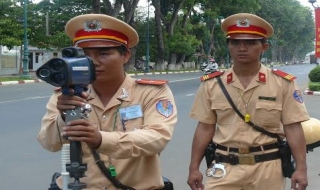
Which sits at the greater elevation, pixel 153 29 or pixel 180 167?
pixel 153 29

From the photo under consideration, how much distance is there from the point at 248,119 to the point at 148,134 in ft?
3.43

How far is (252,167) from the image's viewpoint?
10.3ft

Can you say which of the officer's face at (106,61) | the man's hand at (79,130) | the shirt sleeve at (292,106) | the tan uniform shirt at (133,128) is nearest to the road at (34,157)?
the shirt sleeve at (292,106)

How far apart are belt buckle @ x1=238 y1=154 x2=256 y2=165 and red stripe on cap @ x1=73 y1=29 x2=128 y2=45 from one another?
1.07 metres

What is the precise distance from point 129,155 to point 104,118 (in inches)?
12.8

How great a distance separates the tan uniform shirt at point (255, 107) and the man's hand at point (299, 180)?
0.23 metres

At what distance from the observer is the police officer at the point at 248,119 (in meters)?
3.13

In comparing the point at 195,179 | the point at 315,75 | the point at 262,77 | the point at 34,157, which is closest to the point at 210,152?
the point at 195,179

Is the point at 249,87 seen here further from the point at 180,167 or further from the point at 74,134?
the point at 180,167

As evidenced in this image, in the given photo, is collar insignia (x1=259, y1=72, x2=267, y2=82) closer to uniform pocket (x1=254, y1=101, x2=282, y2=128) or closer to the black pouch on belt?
uniform pocket (x1=254, y1=101, x2=282, y2=128)

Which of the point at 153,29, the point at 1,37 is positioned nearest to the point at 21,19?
the point at 1,37

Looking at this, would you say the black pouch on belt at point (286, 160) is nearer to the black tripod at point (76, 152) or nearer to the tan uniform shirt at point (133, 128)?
the tan uniform shirt at point (133, 128)

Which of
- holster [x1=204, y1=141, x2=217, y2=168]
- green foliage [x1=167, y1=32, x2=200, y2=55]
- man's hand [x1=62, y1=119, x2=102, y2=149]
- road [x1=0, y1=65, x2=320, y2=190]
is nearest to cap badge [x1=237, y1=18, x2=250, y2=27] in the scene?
holster [x1=204, y1=141, x2=217, y2=168]

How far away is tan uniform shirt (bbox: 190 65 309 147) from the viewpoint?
3160mm
